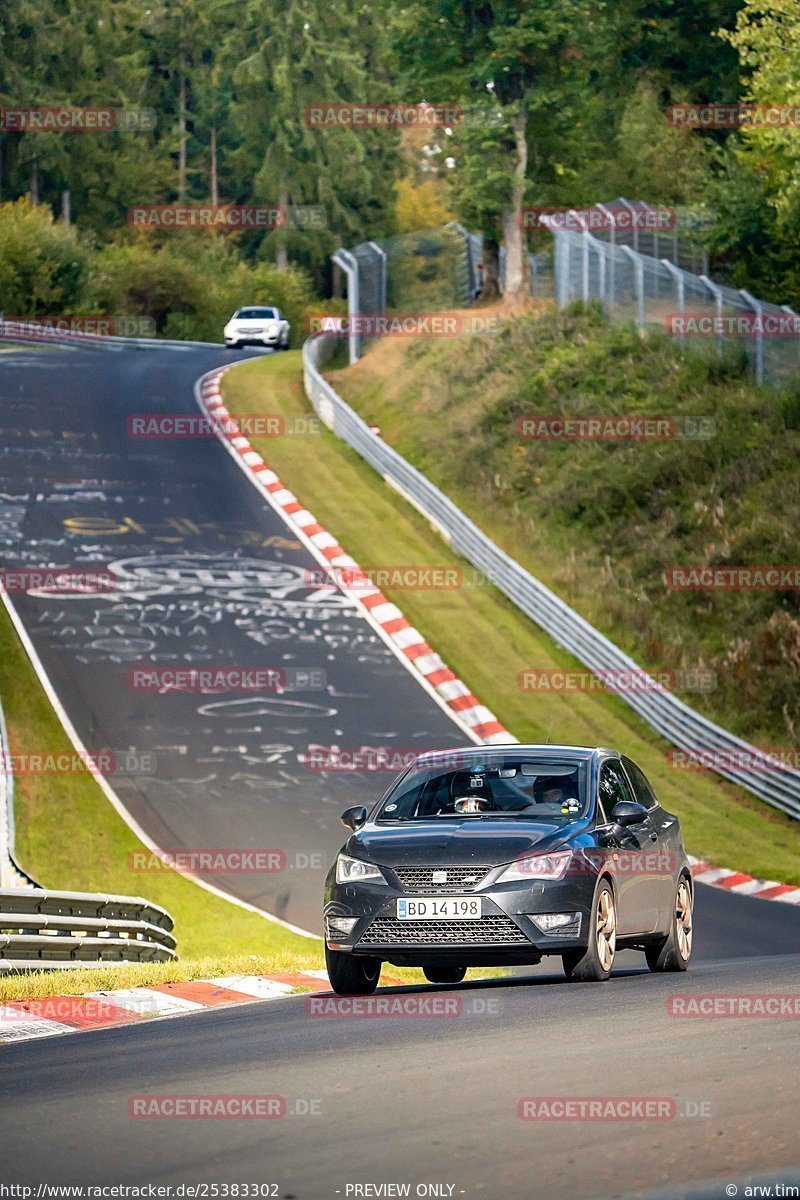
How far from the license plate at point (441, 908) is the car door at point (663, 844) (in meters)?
2.05

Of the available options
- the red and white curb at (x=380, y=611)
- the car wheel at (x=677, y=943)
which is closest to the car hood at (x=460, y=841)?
the car wheel at (x=677, y=943)

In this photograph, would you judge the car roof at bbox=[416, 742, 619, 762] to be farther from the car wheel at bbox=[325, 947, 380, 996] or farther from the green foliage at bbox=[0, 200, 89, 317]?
the green foliage at bbox=[0, 200, 89, 317]

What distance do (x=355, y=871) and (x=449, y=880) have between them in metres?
0.64

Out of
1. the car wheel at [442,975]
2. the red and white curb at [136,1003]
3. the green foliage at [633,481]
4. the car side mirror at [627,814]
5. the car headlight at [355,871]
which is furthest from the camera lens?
the green foliage at [633,481]

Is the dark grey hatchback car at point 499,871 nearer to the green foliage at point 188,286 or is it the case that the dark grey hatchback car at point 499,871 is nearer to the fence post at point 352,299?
the fence post at point 352,299

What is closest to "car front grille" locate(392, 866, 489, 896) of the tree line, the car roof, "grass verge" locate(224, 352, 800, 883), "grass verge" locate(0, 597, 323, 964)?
the car roof

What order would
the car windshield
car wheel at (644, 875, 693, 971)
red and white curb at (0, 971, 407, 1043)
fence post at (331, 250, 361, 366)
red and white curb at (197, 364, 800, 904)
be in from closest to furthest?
red and white curb at (0, 971, 407, 1043), the car windshield, car wheel at (644, 875, 693, 971), red and white curb at (197, 364, 800, 904), fence post at (331, 250, 361, 366)

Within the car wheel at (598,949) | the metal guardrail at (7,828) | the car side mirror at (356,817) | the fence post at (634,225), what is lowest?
the metal guardrail at (7,828)

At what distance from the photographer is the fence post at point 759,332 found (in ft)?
114

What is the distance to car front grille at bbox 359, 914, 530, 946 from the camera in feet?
34.2

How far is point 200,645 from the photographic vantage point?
27.1 meters

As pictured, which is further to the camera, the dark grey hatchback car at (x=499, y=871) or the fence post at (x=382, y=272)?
the fence post at (x=382, y=272)

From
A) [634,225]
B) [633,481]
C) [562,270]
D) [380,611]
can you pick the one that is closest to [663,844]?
[380,611]

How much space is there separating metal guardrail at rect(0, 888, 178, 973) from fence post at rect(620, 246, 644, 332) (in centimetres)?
2619
